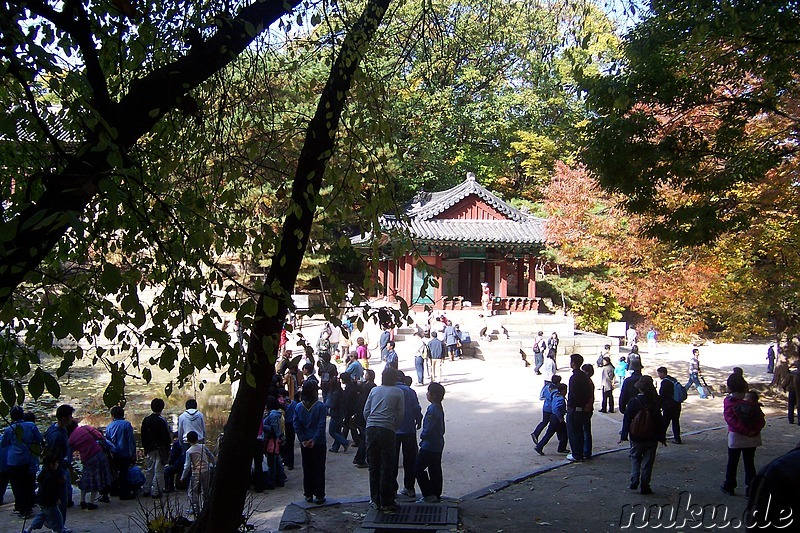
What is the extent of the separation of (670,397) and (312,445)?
6.55 meters

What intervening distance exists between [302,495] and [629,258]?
15301 millimetres

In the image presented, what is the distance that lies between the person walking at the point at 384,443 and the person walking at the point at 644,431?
312cm

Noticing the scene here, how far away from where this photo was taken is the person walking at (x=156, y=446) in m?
9.93

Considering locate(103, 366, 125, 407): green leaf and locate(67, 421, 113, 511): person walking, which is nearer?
locate(103, 366, 125, 407): green leaf

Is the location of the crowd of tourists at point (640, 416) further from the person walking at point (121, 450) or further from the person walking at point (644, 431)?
the person walking at point (121, 450)

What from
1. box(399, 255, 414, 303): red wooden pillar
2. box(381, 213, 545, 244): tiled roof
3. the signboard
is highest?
box(381, 213, 545, 244): tiled roof

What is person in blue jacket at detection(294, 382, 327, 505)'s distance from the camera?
29.1 ft

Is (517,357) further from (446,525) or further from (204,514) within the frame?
(204,514)

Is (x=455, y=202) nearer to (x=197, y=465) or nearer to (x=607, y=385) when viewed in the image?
(x=607, y=385)

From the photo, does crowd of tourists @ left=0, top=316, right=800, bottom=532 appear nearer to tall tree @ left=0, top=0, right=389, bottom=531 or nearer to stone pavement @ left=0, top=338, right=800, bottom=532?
stone pavement @ left=0, top=338, right=800, bottom=532

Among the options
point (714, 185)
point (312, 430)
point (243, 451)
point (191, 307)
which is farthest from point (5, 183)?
point (714, 185)

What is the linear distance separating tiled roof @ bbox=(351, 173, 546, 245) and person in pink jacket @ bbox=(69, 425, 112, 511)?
24091mm

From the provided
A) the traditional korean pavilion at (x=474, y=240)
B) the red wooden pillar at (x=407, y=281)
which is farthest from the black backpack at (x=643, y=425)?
the red wooden pillar at (x=407, y=281)

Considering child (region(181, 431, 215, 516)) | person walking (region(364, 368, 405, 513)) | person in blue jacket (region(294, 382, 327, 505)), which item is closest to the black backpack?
person walking (region(364, 368, 405, 513))
